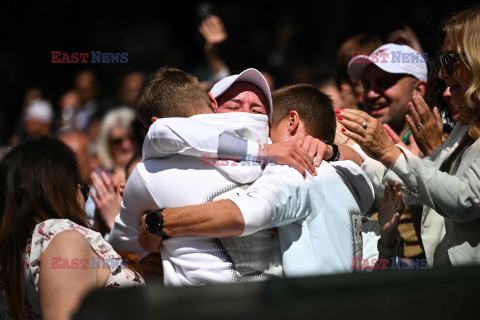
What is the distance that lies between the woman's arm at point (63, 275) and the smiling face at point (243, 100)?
88 centimetres

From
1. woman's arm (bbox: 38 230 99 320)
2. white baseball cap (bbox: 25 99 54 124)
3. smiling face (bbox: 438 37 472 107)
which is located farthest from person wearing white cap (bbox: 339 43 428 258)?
white baseball cap (bbox: 25 99 54 124)

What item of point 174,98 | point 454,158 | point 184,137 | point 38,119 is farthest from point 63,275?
point 38,119

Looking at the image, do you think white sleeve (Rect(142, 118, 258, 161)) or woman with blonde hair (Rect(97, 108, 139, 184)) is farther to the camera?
woman with blonde hair (Rect(97, 108, 139, 184))

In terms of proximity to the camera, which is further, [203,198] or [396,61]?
[396,61]

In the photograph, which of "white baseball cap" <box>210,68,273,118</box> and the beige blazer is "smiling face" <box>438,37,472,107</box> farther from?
"white baseball cap" <box>210,68,273,118</box>

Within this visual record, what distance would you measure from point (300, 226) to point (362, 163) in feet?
2.55

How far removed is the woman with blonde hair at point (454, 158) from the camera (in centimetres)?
288

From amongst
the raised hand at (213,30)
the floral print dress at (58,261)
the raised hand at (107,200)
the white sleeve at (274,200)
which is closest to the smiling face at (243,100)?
the white sleeve at (274,200)

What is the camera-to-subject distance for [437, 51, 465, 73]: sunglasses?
3.10m

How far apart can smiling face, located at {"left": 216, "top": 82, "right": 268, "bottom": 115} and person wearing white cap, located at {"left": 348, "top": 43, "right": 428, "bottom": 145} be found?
165cm

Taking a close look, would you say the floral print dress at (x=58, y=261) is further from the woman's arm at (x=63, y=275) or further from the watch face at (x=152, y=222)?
the watch face at (x=152, y=222)

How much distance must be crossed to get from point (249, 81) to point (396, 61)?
177cm

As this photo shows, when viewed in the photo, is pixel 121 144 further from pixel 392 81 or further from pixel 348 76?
pixel 392 81

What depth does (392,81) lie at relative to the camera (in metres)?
4.38
